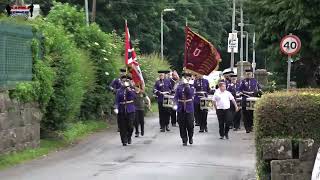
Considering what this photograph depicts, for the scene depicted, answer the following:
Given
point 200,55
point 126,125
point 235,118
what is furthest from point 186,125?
point 200,55

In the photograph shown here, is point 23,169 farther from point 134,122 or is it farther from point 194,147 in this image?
point 134,122

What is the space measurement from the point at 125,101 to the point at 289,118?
877 centimetres

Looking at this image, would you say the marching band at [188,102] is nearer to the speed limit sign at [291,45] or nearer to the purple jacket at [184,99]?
the purple jacket at [184,99]

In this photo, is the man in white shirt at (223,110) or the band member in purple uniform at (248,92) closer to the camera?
the man in white shirt at (223,110)

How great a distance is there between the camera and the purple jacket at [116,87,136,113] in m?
17.6

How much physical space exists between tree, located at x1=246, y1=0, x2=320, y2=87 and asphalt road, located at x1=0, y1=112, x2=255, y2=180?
3.91 m

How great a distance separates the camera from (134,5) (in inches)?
2234

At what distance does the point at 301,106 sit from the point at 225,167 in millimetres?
4068

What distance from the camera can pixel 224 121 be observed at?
19375 mm

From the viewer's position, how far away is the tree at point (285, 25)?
777 inches

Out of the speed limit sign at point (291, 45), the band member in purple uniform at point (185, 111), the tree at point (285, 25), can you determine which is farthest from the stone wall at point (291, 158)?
the tree at point (285, 25)

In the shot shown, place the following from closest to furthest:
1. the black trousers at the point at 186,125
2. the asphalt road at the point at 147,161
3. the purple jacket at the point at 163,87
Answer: the asphalt road at the point at 147,161 < the black trousers at the point at 186,125 < the purple jacket at the point at 163,87

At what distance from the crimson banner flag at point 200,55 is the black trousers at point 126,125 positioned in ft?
16.2

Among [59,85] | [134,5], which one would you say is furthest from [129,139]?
[134,5]
